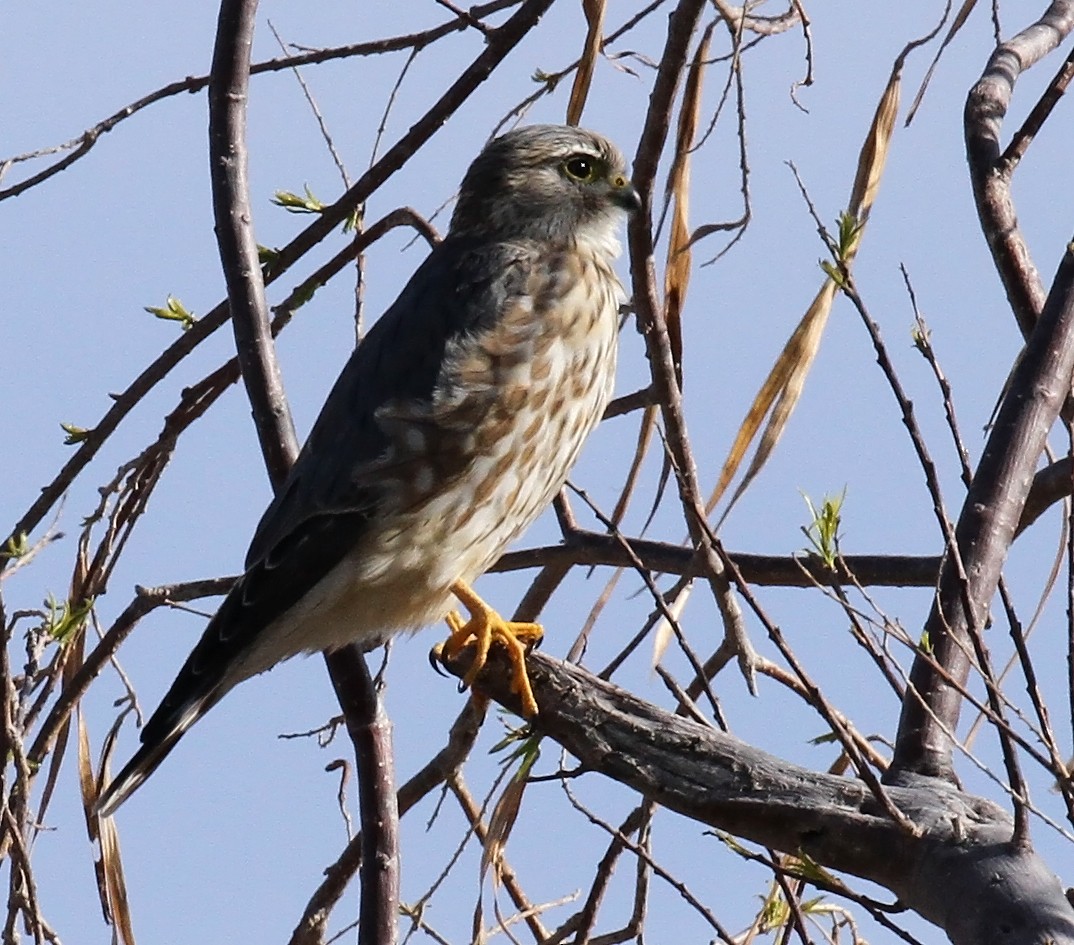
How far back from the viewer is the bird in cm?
341

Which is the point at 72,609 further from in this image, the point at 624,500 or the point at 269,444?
the point at 624,500

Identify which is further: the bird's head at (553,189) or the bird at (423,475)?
the bird's head at (553,189)

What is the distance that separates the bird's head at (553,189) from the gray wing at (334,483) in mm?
215

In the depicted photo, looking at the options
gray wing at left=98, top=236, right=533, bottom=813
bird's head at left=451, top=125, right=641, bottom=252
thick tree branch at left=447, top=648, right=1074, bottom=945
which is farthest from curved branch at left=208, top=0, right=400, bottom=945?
bird's head at left=451, top=125, right=641, bottom=252

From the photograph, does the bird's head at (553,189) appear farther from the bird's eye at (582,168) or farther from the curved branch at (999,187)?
the curved branch at (999,187)

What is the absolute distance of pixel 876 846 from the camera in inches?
88.6

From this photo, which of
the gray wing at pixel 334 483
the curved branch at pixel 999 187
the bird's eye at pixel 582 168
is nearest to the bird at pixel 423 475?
the gray wing at pixel 334 483

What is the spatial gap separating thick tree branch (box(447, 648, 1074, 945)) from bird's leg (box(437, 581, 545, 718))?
584 millimetres

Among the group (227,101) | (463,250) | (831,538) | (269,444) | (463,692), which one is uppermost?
(463,250)

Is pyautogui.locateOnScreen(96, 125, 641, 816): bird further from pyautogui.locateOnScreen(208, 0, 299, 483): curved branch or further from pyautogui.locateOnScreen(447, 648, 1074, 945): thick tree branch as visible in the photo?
pyautogui.locateOnScreen(447, 648, 1074, 945): thick tree branch

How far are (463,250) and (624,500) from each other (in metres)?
0.94

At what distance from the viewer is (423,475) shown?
358 cm

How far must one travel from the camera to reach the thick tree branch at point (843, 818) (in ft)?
6.77

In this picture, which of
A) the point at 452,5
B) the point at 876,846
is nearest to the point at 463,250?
the point at 452,5
